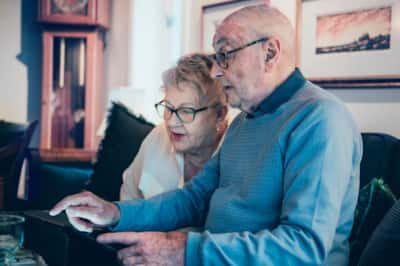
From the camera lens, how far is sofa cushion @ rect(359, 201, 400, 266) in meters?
1.09

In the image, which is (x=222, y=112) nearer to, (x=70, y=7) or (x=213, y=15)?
(x=213, y=15)

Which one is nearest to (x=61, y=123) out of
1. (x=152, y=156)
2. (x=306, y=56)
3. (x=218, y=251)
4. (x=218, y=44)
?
(x=152, y=156)

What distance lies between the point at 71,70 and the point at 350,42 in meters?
2.34

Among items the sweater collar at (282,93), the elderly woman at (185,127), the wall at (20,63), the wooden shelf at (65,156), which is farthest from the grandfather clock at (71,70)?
the sweater collar at (282,93)

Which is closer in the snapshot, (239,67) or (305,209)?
(305,209)

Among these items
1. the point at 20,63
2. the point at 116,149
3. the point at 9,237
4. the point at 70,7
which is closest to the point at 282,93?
the point at 9,237

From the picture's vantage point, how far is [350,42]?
1849 millimetres

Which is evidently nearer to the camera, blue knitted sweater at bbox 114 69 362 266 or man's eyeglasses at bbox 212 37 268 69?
blue knitted sweater at bbox 114 69 362 266

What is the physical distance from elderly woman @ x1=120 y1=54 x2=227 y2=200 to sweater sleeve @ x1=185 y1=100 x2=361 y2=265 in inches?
26.3

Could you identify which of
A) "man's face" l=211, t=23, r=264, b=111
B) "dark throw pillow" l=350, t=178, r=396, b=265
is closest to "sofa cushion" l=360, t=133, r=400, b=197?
"dark throw pillow" l=350, t=178, r=396, b=265

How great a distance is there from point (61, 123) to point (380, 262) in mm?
2966

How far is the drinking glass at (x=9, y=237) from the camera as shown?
Answer: 153cm

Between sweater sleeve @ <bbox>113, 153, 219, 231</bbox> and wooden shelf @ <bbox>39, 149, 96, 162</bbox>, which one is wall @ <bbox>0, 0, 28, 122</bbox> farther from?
sweater sleeve @ <bbox>113, 153, 219, 231</bbox>

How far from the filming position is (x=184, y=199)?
1644 mm
